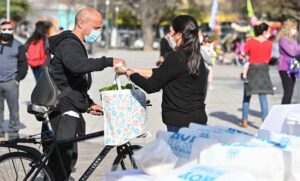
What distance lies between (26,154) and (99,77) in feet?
54.0

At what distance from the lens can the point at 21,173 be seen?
17.6 ft

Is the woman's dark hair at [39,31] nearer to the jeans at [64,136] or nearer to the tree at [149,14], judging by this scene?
the jeans at [64,136]

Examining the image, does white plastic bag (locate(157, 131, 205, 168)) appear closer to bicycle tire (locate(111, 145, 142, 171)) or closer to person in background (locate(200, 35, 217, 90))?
bicycle tire (locate(111, 145, 142, 171))

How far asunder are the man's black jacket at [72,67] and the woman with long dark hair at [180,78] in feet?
0.89

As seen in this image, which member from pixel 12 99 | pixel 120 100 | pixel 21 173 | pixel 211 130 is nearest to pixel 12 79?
pixel 12 99

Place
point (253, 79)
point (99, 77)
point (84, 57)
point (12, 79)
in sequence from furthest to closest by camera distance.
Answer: point (99, 77)
point (253, 79)
point (12, 79)
point (84, 57)

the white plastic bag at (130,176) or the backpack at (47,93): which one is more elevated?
the backpack at (47,93)

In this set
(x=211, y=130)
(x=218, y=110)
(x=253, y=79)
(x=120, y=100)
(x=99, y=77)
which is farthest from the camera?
(x=99, y=77)

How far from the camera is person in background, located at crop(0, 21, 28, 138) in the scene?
32.3ft

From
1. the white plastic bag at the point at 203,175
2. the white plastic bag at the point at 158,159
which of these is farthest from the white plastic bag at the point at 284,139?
the white plastic bag at the point at 158,159

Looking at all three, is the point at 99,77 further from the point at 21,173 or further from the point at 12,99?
Answer: the point at 21,173

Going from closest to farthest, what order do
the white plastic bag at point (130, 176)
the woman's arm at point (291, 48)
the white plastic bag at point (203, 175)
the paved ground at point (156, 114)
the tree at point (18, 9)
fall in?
the white plastic bag at point (203, 175), the white plastic bag at point (130, 176), the paved ground at point (156, 114), the woman's arm at point (291, 48), the tree at point (18, 9)

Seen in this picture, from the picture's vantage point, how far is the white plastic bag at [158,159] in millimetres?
3764

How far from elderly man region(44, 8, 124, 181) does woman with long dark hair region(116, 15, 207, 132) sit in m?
0.51
